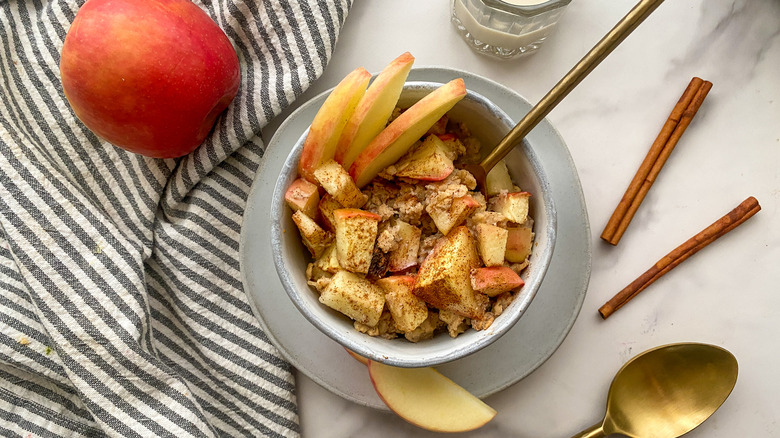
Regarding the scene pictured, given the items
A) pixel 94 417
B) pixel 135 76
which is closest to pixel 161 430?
pixel 94 417

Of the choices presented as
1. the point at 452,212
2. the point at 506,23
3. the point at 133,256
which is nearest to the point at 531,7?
the point at 506,23

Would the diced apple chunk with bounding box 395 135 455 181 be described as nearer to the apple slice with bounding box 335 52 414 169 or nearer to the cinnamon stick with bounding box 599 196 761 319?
the apple slice with bounding box 335 52 414 169

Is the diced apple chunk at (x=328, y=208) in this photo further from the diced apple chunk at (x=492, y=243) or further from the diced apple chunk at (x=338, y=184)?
the diced apple chunk at (x=492, y=243)

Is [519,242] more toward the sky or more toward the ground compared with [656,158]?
more toward the sky

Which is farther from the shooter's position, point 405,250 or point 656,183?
point 656,183

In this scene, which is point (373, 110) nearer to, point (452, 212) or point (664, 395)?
point (452, 212)

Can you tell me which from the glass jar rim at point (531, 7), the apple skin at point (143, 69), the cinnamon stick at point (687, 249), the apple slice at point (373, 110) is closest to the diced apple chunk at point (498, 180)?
the apple slice at point (373, 110)
